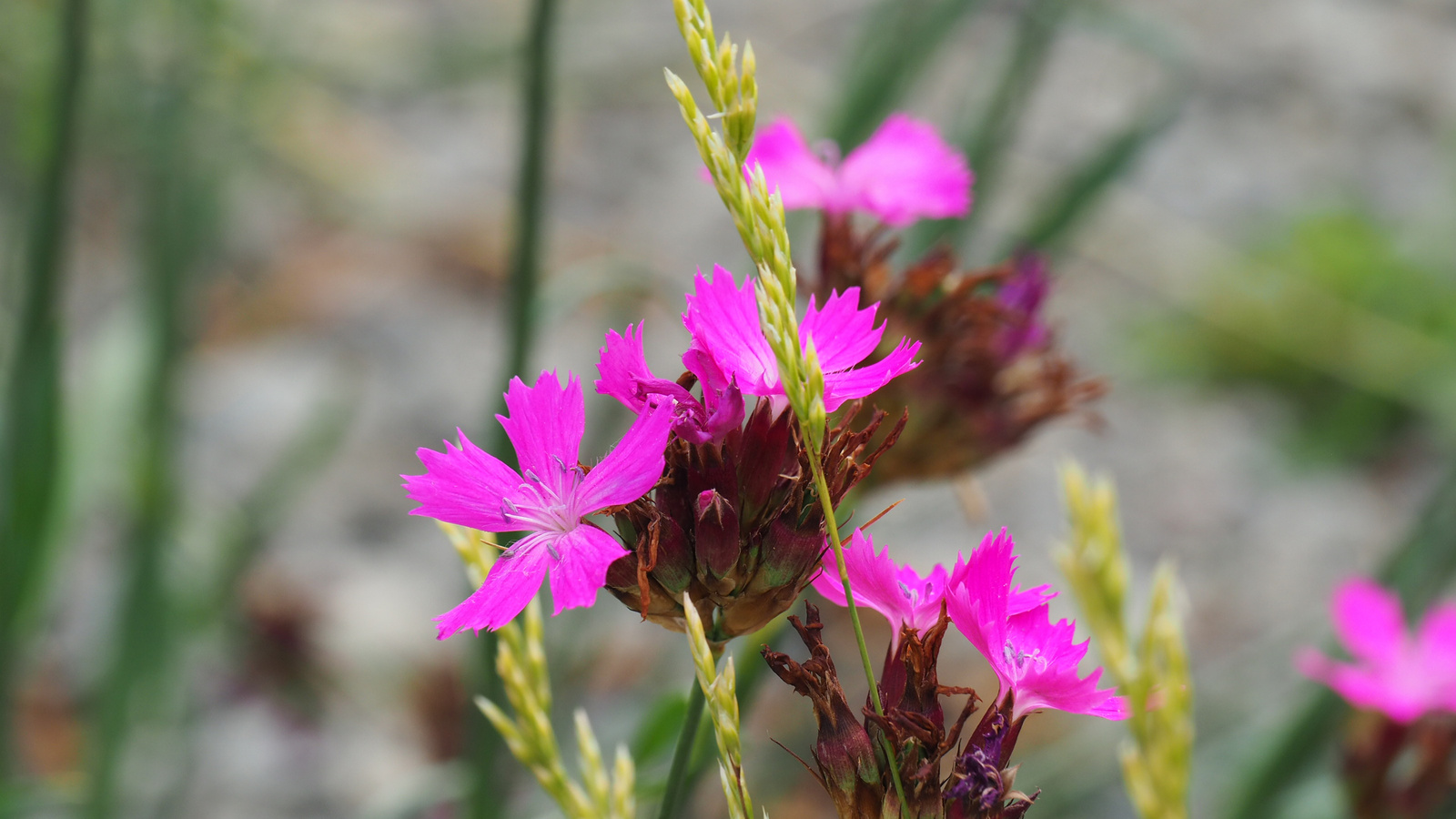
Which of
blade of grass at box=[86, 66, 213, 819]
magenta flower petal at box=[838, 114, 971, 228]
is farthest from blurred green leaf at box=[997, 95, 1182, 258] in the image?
blade of grass at box=[86, 66, 213, 819]

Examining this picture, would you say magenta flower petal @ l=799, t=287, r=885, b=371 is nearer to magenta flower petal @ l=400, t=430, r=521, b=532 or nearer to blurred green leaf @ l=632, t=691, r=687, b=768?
magenta flower petal @ l=400, t=430, r=521, b=532

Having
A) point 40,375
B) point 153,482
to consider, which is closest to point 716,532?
point 40,375

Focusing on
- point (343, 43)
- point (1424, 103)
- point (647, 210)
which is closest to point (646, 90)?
point (647, 210)

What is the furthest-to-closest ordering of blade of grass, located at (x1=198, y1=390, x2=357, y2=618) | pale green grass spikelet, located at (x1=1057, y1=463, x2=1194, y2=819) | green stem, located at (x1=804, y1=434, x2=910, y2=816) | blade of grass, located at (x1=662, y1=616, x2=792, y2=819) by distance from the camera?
blade of grass, located at (x1=198, y1=390, x2=357, y2=618), blade of grass, located at (x1=662, y1=616, x2=792, y2=819), pale green grass spikelet, located at (x1=1057, y1=463, x2=1194, y2=819), green stem, located at (x1=804, y1=434, x2=910, y2=816)

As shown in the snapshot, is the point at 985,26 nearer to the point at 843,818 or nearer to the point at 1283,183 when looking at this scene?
the point at 1283,183

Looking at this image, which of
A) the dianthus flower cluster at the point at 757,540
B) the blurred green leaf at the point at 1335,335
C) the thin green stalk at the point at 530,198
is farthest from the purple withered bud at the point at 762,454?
the blurred green leaf at the point at 1335,335
